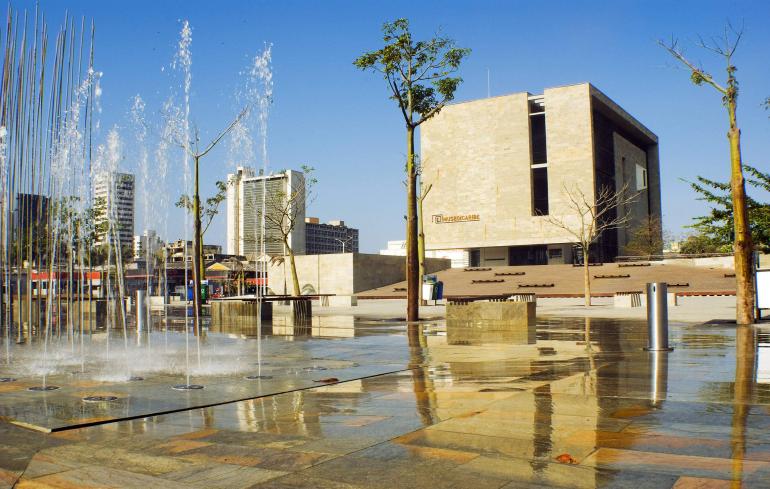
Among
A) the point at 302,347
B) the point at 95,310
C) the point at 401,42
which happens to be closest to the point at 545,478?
the point at 302,347

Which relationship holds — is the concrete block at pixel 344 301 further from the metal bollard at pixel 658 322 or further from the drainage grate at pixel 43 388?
the drainage grate at pixel 43 388

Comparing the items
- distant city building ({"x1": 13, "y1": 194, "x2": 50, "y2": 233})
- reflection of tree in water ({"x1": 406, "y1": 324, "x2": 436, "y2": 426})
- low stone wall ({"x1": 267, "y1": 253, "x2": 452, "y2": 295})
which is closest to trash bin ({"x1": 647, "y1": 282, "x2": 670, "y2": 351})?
reflection of tree in water ({"x1": 406, "y1": 324, "x2": 436, "y2": 426})

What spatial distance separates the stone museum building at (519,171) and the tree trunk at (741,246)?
5318 centimetres

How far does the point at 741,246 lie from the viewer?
15922mm

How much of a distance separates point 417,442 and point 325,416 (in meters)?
1.33

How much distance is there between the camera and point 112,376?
27.5 feet

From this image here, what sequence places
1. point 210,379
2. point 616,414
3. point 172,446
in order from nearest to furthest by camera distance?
point 172,446 < point 616,414 < point 210,379

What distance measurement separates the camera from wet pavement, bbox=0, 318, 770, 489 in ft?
12.2

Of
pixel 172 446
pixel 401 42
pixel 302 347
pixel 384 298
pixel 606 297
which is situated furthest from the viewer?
pixel 384 298

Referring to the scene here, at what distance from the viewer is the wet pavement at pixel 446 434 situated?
3.71 meters

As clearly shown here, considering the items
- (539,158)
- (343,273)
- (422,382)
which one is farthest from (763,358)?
(539,158)

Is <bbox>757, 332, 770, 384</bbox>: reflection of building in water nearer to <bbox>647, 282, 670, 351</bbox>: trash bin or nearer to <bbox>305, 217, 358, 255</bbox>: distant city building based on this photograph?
<bbox>647, 282, 670, 351</bbox>: trash bin

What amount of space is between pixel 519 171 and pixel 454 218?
9476 millimetres

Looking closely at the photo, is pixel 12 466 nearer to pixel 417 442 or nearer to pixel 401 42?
pixel 417 442
